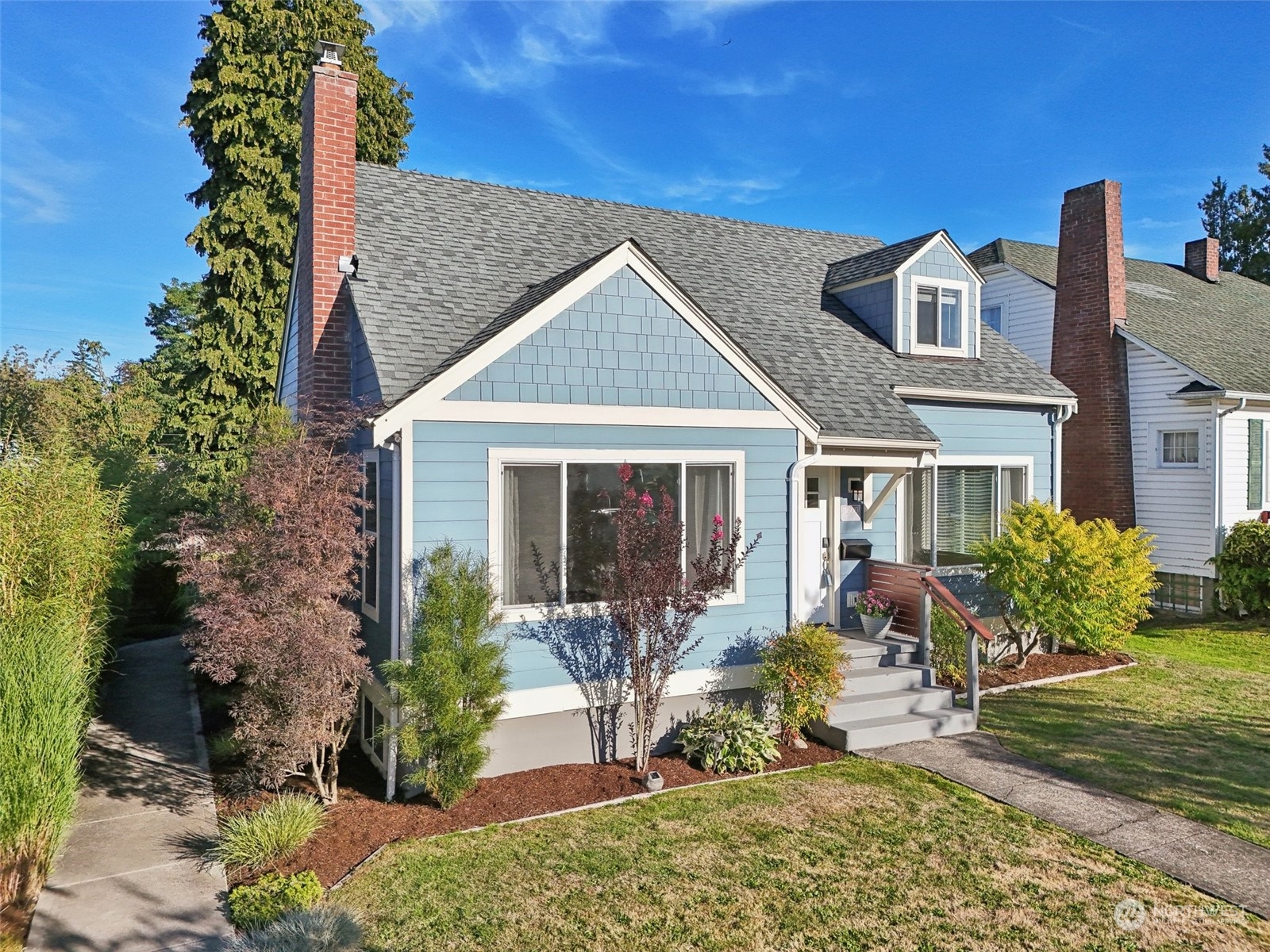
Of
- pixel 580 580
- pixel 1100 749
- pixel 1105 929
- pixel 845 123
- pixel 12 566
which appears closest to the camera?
pixel 1105 929

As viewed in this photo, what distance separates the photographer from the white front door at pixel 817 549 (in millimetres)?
10953

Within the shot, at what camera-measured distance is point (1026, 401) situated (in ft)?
42.5

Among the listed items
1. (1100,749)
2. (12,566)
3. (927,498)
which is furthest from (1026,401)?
(12,566)

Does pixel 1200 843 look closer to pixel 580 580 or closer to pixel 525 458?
pixel 580 580

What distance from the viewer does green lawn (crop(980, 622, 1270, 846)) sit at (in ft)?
24.4

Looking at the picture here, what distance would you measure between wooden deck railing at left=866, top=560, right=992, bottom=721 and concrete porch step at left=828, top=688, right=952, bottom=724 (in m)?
0.39

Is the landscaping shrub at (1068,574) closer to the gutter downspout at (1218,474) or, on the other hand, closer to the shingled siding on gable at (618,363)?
the shingled siding on gable at (618,363)

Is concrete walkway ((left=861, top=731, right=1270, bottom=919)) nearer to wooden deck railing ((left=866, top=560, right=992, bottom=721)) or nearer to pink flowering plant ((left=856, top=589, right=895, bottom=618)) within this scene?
wooden deck railing ((left=866, top=560, right=992, bottom=721))

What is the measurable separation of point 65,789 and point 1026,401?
1350 cm

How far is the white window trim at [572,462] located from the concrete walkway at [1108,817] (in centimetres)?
282

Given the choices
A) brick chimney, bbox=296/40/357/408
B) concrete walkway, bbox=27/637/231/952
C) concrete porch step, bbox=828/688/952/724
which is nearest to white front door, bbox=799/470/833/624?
concrete porch step, bbox=828/688/952/724

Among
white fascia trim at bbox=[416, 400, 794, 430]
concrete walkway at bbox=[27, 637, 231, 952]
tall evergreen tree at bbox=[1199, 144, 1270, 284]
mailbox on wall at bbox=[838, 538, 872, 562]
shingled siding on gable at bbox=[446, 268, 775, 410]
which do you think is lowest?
concrete walkway at bbox=[27, 637, 231, 952]

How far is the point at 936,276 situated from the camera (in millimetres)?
13125

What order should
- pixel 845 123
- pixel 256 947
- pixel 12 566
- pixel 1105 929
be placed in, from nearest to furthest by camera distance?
pixel 256 947 < pixel 1105 929 < pixel 12 566 < pixel 845 123
